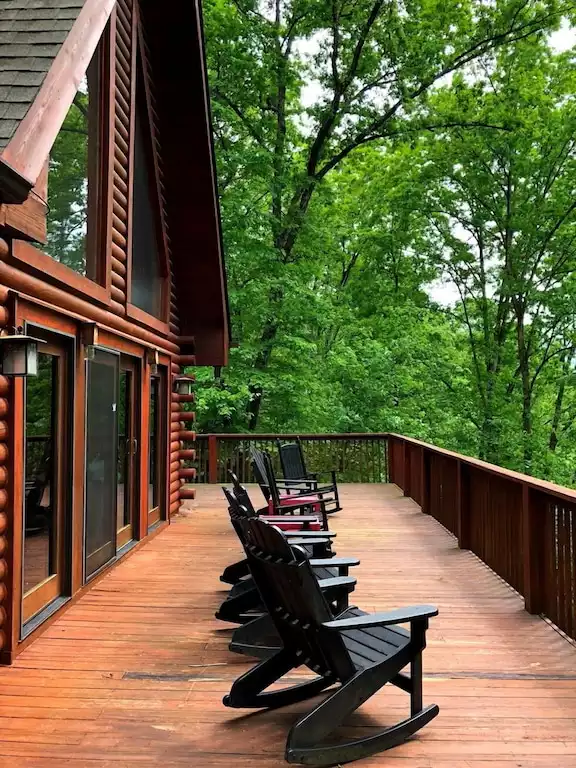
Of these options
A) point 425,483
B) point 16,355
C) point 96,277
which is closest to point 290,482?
point 425,483

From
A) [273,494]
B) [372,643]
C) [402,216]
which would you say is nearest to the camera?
[372,643]

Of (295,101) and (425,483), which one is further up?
(295,101)

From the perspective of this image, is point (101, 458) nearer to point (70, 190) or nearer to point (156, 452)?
point (70, 190)

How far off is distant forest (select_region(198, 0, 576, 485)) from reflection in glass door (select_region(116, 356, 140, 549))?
5.93 metres

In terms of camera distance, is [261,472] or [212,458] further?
[212,458]

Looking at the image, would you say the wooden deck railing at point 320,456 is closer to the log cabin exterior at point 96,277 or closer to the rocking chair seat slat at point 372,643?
the log cabin exterior at point 96,277

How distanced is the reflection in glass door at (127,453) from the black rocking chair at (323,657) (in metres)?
3.24

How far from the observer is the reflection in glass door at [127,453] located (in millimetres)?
6060

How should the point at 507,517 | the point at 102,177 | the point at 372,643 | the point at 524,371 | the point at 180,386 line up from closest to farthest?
the point at 372,643 → the point at 507,517 → the point at 102,177 → the point at 180,386 → the point at 524,371

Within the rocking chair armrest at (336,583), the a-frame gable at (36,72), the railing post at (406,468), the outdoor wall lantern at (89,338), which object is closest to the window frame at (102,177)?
the outdoor wall lantern at (89,338)

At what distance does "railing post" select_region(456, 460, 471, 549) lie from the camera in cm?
629

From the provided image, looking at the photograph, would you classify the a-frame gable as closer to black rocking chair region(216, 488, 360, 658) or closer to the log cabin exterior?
the log cabin exterior

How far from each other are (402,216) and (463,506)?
12.9 meters

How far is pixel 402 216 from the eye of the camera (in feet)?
58.2
